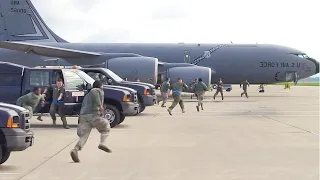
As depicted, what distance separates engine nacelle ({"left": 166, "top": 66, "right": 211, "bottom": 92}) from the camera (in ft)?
120

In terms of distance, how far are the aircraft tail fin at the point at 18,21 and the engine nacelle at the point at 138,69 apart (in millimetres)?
11527

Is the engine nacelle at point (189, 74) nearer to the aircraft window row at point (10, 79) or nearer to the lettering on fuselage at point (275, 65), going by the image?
the lettering on fuselage at point (275, 65)

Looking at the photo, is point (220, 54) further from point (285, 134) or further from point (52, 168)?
point (52, 168)

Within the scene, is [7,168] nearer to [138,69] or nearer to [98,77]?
[98,77]

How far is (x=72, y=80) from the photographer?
16.7 meters

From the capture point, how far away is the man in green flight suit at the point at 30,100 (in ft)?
49.9

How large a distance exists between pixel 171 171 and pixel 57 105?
800cm

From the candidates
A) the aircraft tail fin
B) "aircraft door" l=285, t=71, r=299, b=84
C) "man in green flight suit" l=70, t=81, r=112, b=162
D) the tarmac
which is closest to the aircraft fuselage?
"aircraft door" l=285, t=71, r=299, b=84

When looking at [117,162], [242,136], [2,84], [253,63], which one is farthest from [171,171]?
[253,63]

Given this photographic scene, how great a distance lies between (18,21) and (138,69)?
555 inches

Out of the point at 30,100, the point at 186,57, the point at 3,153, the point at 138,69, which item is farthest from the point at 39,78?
the point at 186,57

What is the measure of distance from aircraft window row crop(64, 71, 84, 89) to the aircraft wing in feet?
71.4

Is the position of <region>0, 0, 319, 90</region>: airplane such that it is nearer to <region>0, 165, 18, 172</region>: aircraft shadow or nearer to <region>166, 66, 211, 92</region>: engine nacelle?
<region>166, 66, 211, 92</region>: engine nacelle

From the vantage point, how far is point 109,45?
137 ft
